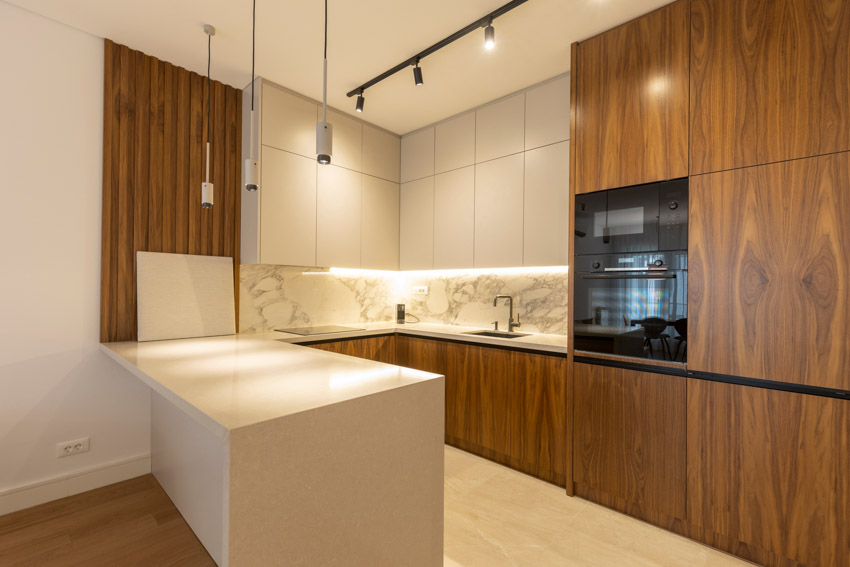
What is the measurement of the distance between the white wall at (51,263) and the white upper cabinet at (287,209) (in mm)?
996

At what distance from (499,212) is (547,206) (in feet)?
1.40

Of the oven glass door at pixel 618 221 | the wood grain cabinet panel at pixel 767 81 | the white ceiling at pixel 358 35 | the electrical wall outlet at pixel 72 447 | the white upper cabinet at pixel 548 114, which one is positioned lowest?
the electrical wall outlet at pixel 72 447

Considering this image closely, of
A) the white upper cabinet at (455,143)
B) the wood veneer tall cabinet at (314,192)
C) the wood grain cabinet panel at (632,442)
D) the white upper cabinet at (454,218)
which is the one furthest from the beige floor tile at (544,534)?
the white upper cabinet at (455,143)

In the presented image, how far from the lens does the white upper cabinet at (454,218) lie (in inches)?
133

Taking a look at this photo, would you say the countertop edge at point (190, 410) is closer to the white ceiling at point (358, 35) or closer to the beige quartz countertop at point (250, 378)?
the beige quartz countertop at point (250, 378)

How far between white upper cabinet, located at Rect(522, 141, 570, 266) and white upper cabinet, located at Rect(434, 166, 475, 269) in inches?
21.7

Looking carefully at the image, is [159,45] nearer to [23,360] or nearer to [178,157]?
[178,157]

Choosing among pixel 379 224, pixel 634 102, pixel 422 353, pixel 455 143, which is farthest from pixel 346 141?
pixel 634 102

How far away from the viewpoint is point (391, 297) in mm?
4227

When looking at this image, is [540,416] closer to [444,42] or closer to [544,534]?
[544,534]

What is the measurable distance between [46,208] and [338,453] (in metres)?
2.48

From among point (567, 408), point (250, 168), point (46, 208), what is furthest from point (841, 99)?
point (46, 208)

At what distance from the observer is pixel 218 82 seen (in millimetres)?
2953

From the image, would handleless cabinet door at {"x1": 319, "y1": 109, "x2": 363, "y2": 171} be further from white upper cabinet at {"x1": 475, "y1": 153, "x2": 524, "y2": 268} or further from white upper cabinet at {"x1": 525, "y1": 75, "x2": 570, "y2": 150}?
white upper cabinet at {"x1": 525, "y1": 75, "x2": 570, "y2": 150}
